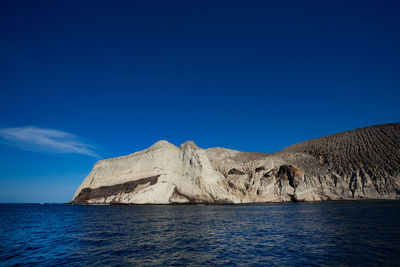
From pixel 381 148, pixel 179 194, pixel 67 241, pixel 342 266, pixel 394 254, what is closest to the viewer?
pixel 342 266

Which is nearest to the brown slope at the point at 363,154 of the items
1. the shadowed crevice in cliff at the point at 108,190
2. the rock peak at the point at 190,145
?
the rock peak at the point at 190,145

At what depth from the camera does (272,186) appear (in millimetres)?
69375

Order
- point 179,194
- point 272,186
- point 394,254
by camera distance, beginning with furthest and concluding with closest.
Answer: point 272,186
point 179,194
point 394,254

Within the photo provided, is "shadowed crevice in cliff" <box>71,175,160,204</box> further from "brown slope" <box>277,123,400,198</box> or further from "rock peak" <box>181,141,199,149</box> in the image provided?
"brown slope" <box>277,123,400,198</box>

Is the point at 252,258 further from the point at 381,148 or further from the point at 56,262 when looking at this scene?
the point at 381,148

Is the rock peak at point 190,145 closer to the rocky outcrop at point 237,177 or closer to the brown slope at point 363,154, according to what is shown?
the rocky outcrop at point 237,177

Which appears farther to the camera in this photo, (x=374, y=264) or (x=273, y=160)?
(x=273, y=160)

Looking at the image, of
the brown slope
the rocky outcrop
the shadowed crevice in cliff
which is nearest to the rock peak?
the rocky outcrop

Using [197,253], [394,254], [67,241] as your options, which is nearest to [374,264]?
[394,254]

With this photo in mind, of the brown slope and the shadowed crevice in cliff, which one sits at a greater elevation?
the brown slope

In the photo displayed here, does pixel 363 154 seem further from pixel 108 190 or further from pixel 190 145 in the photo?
pixel 108 190

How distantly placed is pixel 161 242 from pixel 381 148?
88737 millimetres

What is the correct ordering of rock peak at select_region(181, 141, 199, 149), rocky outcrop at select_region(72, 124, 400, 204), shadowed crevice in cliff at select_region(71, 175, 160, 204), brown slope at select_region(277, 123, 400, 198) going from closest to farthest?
rocky outcrop at select_region(72, 124, 400, 204) → shadowed crevice in cliff at select_region(71, 175, 160, 204) → brown slope at select_region(277, 123, 400, 198) → rock peak at select_region(181, 141, 199, 149)

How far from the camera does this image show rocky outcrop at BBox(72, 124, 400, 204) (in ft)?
204
